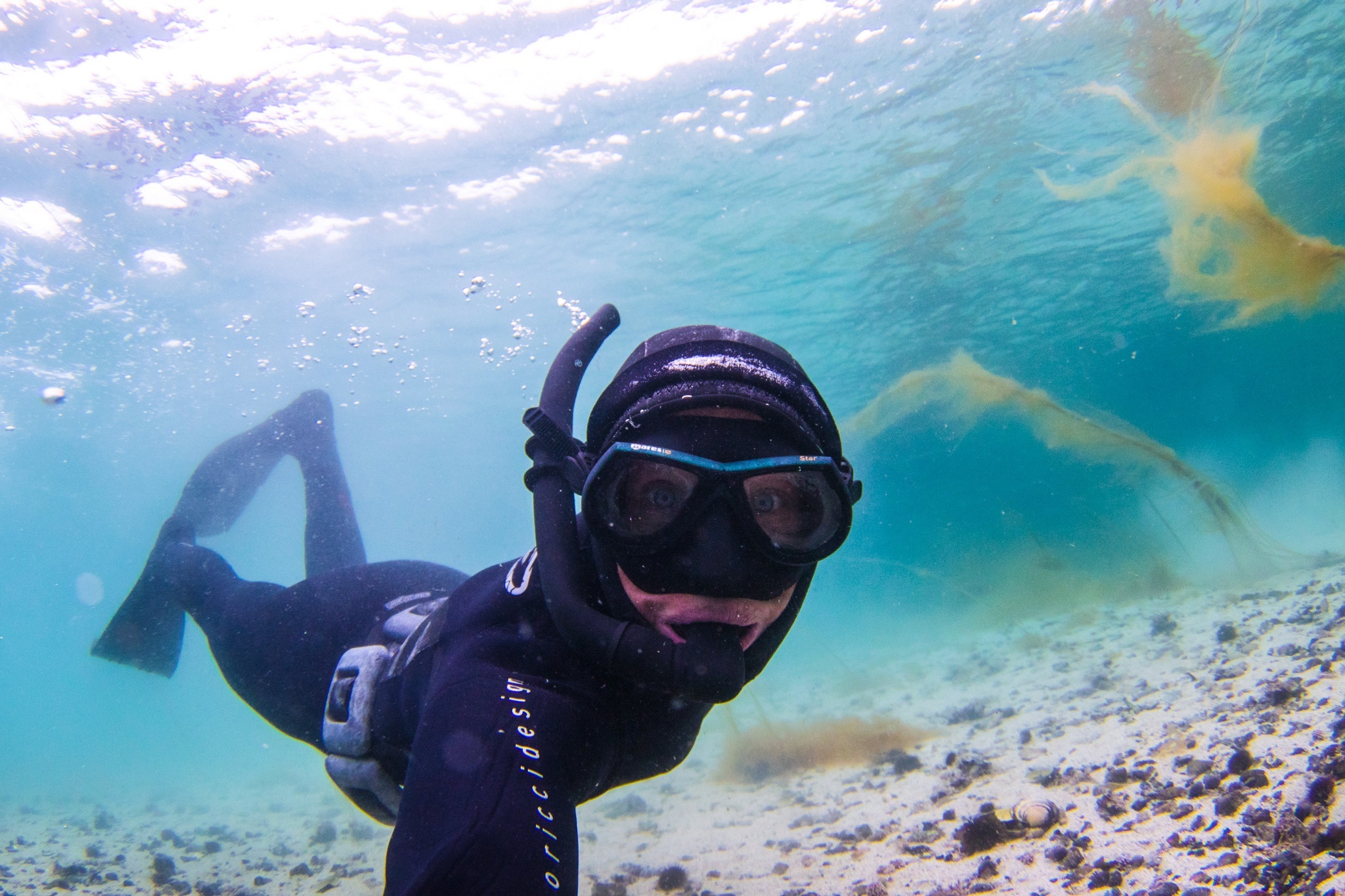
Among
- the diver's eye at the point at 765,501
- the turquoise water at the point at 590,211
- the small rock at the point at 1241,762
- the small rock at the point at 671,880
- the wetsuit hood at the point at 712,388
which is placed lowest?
the small rock at the point at 671,880

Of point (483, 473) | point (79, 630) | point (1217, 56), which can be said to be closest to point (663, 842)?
point (1217, 56)

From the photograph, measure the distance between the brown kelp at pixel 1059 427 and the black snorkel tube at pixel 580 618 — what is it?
1661 cm

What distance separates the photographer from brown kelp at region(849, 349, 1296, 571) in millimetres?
13922

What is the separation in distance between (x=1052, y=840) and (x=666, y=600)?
348cm

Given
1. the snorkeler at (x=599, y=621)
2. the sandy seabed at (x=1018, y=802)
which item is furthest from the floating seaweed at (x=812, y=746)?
the snorkeler at (x=599, y=621)

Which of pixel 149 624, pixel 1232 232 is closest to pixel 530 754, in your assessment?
pixel 149 624

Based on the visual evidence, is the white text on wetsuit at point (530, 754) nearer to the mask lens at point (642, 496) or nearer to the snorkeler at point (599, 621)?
the snorkeler at point (599, 621)

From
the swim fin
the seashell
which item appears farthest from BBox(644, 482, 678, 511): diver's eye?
the swim fin

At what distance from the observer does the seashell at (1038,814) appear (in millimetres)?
4086

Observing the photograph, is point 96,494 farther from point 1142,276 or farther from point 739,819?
point 1142,276

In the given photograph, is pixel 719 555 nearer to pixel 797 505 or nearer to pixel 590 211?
pixel 797 505

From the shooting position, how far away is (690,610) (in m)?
2.21

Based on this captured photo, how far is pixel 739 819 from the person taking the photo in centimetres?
802

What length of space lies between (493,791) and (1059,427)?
21.9 m
